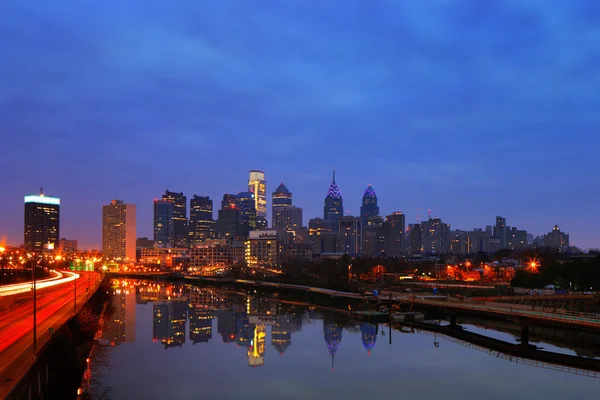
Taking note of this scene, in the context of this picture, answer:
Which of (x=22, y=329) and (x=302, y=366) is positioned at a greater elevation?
(x=22, y=329)

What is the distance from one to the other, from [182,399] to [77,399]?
6015 millimetres

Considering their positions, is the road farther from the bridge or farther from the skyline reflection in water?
the bridge

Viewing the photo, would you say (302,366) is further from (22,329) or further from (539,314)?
(539,314)

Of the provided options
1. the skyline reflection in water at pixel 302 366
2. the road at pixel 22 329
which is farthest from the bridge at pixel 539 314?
the road at pixel 22 329

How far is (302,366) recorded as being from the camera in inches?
1689

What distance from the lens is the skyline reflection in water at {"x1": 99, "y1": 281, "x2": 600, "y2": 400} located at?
35125 mm

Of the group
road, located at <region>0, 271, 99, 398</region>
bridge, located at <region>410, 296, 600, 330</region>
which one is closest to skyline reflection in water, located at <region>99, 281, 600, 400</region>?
road, located at <region>0, 271, 99, 398</region>

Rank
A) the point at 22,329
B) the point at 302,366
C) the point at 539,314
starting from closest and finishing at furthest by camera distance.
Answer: the point at 22,329 < the point at 302,366 < the point at 539,314

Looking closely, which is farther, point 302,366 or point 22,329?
point 302,366

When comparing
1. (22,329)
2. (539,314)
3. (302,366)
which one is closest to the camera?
(22,329)

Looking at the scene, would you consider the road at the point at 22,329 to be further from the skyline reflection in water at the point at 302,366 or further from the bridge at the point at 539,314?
the bridge at the point at 539,314

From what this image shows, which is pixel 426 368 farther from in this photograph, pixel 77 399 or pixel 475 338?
pixel 77 399

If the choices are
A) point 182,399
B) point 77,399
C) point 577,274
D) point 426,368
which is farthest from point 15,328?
point 577,274

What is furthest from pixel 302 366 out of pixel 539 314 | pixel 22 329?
pixel 539 314
